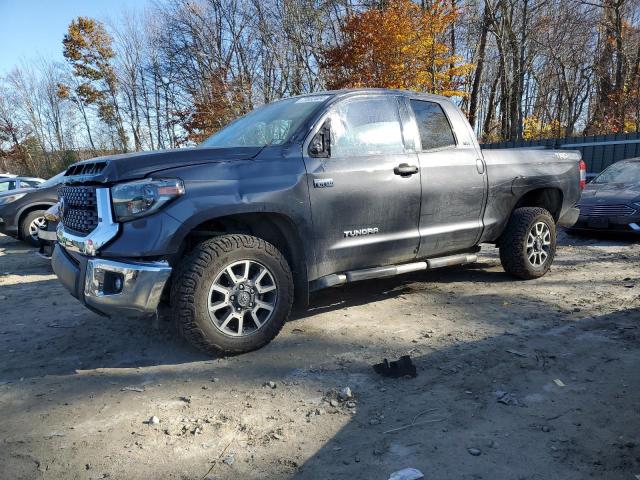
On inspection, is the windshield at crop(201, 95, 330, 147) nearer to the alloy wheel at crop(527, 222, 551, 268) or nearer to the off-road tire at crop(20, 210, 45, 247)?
the alloy wheel at crop(527, 222, 551, 268)

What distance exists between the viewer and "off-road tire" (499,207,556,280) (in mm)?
5102

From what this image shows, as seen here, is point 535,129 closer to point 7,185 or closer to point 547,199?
point 547,199

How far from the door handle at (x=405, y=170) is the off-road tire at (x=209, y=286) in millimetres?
1353

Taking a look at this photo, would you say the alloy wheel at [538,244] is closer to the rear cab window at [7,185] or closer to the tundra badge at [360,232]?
the tundra badge at [360,232]

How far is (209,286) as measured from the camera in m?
3.25

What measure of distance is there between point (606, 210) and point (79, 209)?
817 centimetres

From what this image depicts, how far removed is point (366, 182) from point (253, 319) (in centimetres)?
147

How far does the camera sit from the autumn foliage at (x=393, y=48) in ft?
56.5

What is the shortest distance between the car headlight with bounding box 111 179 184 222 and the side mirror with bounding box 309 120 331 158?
3.90ft

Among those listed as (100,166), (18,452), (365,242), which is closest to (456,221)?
(365,242)

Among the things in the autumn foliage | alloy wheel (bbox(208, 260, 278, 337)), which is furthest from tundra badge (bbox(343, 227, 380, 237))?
the autumn foliage

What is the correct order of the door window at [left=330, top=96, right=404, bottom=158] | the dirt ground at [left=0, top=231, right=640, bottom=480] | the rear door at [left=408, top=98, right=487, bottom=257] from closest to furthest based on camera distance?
the dirt ground at [left=0, top=231, right=640, bottom=480], the door window at [left=330, top=96, right=404, bottom=158], the rear door at [left=408, top=98, right=487, bottom=257]

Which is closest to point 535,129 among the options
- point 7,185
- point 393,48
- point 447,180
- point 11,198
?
point 393,48

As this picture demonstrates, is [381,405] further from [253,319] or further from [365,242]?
[365,242]
